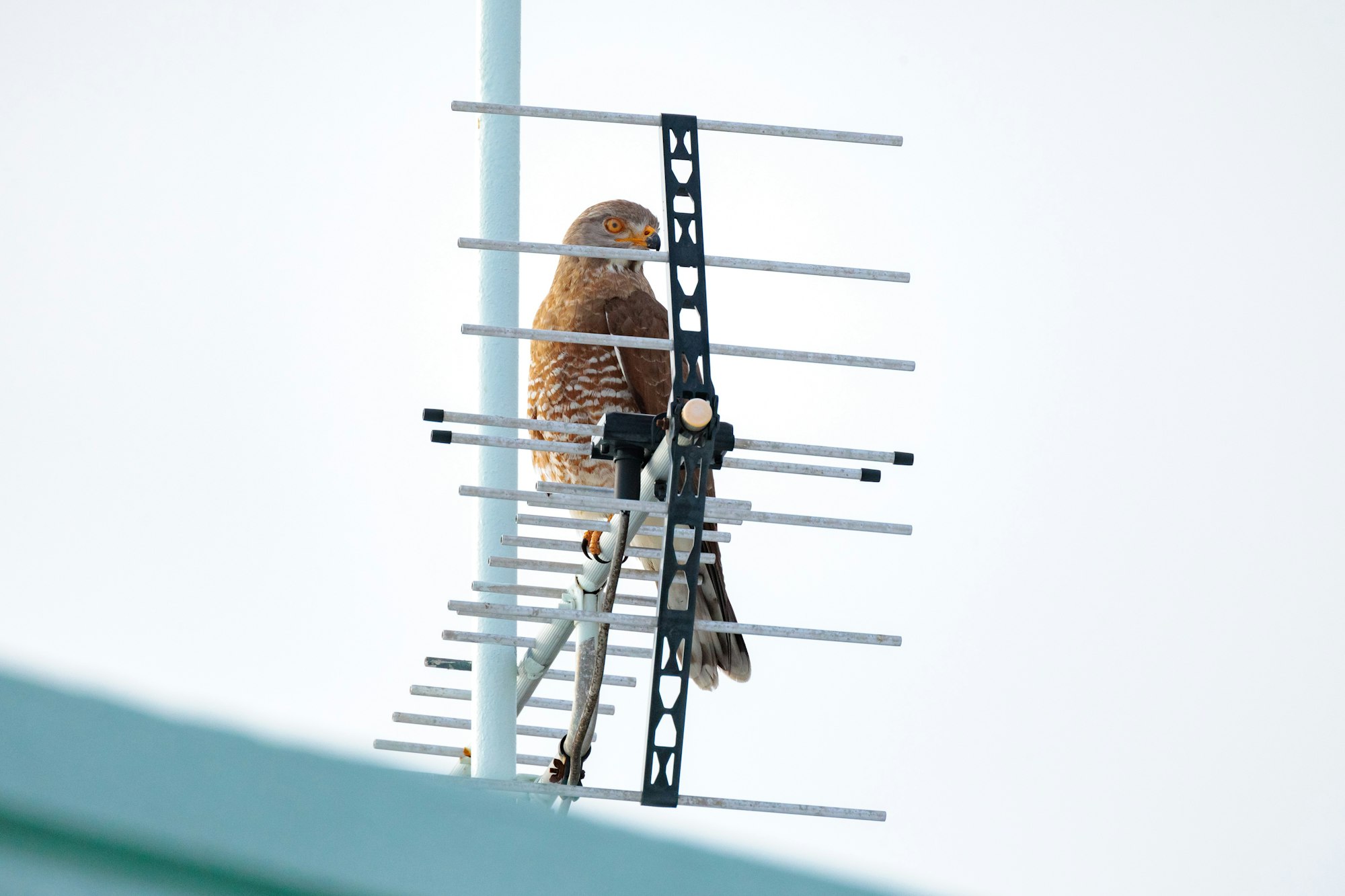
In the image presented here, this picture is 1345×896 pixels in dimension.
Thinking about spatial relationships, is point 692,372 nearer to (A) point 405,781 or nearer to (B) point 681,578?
(B) point 681,578

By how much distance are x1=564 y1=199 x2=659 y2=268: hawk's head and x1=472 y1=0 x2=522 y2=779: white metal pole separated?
5.46ft

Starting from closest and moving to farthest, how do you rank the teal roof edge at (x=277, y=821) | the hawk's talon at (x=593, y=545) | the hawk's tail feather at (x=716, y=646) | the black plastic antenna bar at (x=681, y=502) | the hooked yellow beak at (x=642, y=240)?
the teal roof edge at (x=277, y=821)
the black plastic antenna bar at (x=681, y=502)
the hawk's talon at (x=593, y=545)
the hawk's tail feather at (x=716, y=646)
the hooked yellow beak at (x=642, y=240)

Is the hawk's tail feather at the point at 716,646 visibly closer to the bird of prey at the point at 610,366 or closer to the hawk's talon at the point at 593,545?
the bird of prey at the point at 610,366

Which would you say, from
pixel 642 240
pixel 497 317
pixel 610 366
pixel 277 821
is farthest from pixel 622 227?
pixel 277 821

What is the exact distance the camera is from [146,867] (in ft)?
1.82

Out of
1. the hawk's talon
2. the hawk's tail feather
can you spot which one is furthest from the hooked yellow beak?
the hawk's talon

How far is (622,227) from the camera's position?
527 cm

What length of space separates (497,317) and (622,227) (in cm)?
181

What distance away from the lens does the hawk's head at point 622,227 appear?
207 inches

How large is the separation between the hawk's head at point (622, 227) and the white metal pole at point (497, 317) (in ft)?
5.46

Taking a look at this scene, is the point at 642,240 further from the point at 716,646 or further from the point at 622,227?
A: the point at 716,646

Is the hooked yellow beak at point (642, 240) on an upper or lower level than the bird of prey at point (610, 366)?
upper

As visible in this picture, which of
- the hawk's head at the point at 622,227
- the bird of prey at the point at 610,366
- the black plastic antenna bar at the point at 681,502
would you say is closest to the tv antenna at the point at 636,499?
the black plastic antenna bar at the point at 681,502

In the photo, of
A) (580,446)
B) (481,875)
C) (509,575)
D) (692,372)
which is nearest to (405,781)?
(481,875)
